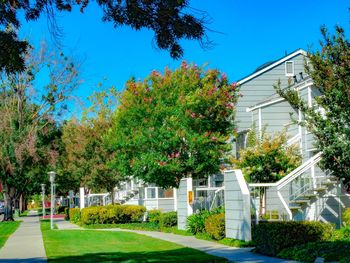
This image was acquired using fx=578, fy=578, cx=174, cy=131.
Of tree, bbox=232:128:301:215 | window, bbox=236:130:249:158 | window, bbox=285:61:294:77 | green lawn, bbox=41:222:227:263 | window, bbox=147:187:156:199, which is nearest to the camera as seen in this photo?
green lawn, bbox=41:222:227:263

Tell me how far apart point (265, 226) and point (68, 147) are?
92.4 ft

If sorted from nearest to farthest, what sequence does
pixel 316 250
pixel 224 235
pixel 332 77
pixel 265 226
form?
pixel 316 250
pixel 265 226
pixel 332 77
pixel 224 235

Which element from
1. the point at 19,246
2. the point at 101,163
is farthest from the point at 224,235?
the point at 101,163

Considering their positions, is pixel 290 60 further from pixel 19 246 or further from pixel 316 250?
pixel 316 250

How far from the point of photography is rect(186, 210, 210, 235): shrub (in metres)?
20.7

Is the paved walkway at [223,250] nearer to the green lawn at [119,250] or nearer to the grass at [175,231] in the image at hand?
the grass at [175,231]

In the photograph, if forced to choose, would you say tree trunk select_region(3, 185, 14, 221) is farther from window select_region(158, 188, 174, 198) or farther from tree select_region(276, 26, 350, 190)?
tree select_region(276, 26, 350, 190)

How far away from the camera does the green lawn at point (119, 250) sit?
47.6ft

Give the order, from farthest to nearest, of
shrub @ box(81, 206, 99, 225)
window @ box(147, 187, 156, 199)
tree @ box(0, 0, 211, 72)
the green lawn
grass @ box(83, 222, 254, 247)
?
window @ box(147, 187, 156, 199) < shrub @ box(81, 206, 99, 225) < grass @ box(83, 222, 254, 247) < the green lawn < tree @ box(0, 0, 211, 72)

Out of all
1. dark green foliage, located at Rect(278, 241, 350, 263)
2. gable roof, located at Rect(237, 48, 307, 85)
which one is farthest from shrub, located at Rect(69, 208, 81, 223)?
dark green foliage, located at Rect(278, 241, 350, 263)

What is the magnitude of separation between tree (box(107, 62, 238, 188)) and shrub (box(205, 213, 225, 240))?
6.54 m

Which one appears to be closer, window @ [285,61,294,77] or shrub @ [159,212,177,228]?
shrub @ [159,212,177,228]

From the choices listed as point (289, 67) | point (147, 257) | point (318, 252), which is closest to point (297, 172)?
point (147, 257)

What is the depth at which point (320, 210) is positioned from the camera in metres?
20.1
